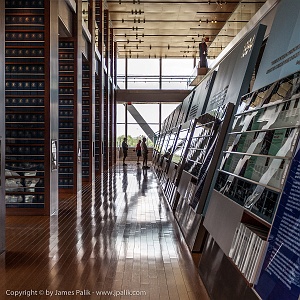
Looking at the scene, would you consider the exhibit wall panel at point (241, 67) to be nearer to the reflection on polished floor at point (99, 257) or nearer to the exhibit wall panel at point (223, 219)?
the exhibit wall panel at point (223, 219)

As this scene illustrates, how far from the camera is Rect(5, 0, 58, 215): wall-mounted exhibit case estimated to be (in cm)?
758

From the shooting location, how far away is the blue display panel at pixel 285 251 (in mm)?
2020

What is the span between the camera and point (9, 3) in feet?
25.0

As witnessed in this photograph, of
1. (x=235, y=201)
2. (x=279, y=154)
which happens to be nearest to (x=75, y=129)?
(x=235, y=201)

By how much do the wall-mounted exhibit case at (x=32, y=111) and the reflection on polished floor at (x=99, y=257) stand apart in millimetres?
512

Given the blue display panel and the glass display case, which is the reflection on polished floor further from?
the blue display panel

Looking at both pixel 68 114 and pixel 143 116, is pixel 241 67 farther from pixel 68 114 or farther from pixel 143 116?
pixel 143 116

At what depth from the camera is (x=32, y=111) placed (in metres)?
7.66

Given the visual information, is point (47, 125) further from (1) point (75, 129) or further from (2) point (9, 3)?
(1) point (75, 129)

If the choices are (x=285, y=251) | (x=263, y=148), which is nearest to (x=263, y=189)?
(x=263, y=148)

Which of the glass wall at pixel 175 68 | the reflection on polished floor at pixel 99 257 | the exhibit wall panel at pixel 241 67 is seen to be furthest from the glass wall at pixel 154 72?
the exhibit wall panel at pixel 241 67

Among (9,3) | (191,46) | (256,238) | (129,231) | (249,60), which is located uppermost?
(191,46)

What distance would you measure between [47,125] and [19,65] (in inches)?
45.1

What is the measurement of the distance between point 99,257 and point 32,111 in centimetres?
372
